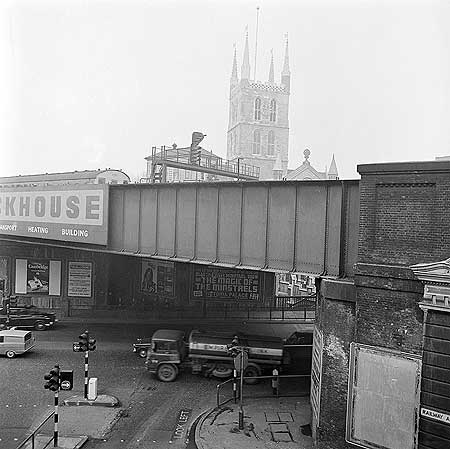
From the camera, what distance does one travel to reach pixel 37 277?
36.2 metres

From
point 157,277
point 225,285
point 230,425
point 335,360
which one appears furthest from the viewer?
point 225,285

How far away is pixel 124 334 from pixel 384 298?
20.2 meters

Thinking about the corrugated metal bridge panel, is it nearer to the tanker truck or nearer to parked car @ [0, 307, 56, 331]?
the tanker truck

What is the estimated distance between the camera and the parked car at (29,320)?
2977 centimetres

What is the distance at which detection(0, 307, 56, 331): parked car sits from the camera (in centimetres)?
2977

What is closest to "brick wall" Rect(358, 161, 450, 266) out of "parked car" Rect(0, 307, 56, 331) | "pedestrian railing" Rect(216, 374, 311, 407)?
"pedestrian railing" Rect(216, 374, 311, 407)

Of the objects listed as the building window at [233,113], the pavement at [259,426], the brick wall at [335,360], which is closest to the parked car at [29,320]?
the pavement at [259,426]

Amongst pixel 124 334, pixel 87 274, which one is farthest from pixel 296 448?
pixel 87 274

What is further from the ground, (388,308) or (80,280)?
(388,308)

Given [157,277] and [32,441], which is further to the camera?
[157,277]

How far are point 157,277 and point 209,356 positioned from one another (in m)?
16.7

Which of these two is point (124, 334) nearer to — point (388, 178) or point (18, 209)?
point (18, 209)

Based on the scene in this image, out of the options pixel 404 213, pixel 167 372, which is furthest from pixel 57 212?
pixel 404 213

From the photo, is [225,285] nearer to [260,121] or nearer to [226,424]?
[226,424]
